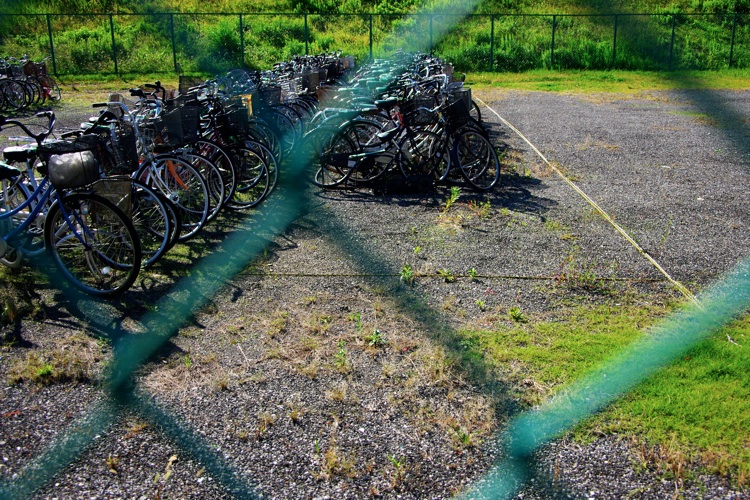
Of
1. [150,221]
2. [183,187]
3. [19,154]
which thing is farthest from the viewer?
[183,187]

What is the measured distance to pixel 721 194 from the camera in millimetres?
7340

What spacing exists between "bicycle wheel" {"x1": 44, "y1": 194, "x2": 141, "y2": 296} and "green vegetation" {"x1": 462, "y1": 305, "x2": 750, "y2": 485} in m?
2.23

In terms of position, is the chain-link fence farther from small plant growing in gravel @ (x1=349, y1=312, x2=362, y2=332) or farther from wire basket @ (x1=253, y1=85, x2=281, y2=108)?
small plant growing in gravel @ (x1=349, y1=312, x2=362, y2=332)

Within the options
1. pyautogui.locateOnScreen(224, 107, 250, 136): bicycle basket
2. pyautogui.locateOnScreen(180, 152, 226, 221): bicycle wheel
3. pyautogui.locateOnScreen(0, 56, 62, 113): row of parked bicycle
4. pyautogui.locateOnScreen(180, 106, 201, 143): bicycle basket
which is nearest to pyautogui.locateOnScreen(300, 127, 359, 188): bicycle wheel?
pyautogui.locateOnScreen(224, 107, 250, 136): bicycle basket

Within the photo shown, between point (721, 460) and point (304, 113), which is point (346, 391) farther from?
point (304, 113)

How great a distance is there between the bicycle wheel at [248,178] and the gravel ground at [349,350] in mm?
217

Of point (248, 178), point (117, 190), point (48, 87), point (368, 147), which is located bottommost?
point (248, 178)

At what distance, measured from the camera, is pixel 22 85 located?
47.0ft

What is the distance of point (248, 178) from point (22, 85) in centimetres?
991

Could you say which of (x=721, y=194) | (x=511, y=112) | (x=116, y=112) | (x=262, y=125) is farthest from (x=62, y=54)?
(x=721, y=194)

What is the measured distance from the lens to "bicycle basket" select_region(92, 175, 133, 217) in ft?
15.2

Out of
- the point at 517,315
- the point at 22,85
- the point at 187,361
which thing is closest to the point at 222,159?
the point at 187,361

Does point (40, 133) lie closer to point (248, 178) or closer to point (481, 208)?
point (248, 178)

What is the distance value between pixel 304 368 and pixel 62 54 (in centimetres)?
2119
